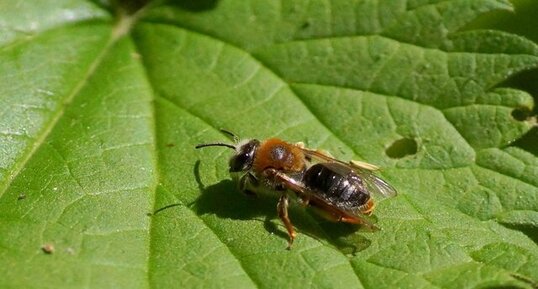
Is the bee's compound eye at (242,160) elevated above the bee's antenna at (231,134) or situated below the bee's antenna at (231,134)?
above

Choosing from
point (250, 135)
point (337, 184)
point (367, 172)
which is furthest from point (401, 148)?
point (250, 135)

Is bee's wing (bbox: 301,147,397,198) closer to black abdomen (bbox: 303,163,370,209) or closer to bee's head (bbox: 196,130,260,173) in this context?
black abdomen (bbox: 303,163,370,209)

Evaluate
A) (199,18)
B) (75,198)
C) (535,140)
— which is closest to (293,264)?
(75,198)

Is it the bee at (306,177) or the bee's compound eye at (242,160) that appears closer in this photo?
the bee at (306,177)

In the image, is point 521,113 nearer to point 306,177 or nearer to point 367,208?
point 367,208

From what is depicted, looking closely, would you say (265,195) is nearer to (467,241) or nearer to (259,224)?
(259,224)

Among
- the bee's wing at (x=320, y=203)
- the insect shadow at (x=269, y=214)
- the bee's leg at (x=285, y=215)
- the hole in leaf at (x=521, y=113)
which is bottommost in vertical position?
the insect shadow at (x=269, y=214)

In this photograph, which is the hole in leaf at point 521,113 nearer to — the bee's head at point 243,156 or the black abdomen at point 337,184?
the black abdomen at point 337,184

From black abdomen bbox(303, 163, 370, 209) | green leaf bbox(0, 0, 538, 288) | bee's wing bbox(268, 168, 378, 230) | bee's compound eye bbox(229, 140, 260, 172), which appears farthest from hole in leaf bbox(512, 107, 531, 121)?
bee's compound eye bbox(229, 140, 260, 172)

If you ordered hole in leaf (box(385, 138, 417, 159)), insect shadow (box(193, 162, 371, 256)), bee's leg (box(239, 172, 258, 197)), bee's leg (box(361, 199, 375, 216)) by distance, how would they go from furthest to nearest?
hole in leaf (box(385, 138, 417, 159))
bee's leg (box(239, 172, 258, 197))
bee's leg (box(361, 199, 375, 216))
insect shadow (box(193, 162, 371, 256))

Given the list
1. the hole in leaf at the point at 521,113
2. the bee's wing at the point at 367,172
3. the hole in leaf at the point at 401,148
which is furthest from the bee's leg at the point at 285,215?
the hole in leaf at the point at 521,113
